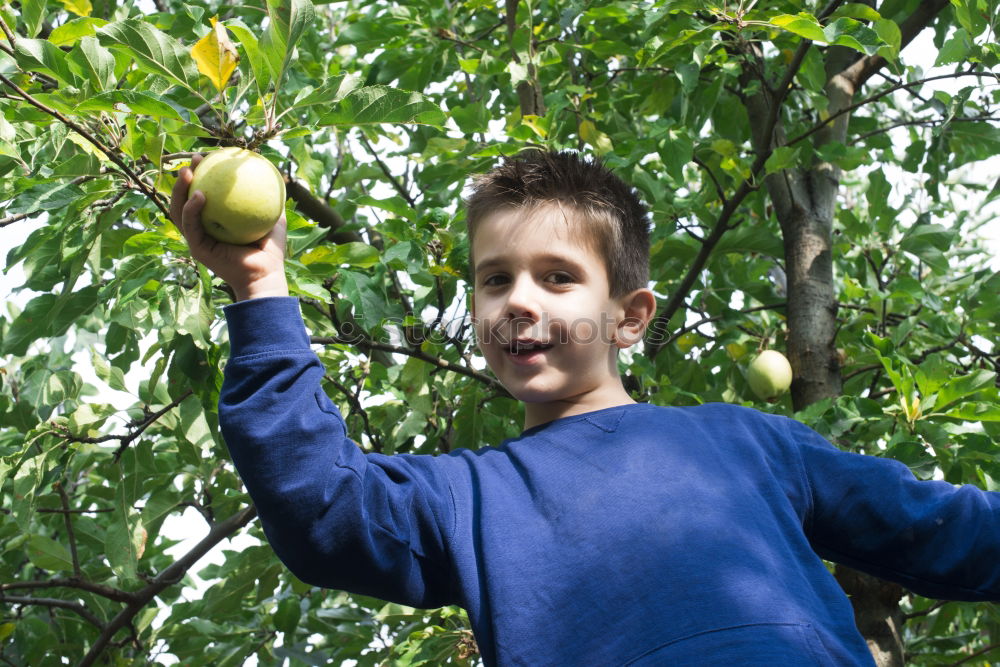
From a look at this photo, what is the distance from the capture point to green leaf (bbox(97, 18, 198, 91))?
1596 millimetres

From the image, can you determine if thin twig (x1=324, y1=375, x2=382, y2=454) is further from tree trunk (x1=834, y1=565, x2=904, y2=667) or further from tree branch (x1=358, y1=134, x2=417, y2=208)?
tree trunk (x1=834, y1=565, x2=904, y2=667)

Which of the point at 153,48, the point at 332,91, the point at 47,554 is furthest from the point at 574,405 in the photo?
the point at 47,554

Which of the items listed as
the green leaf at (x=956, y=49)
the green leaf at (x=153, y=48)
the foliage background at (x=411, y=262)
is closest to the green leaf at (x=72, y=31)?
the foliage background at (x=411, y=262)

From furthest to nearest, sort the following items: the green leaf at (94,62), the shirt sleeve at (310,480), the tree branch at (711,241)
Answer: the tree branch at (711,241) → the green leaf at (94,62) → the shirt sleeve at (310,480)

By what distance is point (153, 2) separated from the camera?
4082mm

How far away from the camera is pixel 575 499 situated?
52.7 inches

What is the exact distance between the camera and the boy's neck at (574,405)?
1.57 m

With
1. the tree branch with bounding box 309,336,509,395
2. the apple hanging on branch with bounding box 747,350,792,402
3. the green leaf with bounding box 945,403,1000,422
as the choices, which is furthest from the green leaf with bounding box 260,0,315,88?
the apple hanging on branch with bounding box 747,350,792,402

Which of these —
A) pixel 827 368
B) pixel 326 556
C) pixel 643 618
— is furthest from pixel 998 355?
pixel 326 556

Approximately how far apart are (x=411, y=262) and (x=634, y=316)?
78cm

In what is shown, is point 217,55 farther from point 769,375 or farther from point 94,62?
point 769,375

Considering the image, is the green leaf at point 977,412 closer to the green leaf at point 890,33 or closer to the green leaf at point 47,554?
the green leaf at point 890,33

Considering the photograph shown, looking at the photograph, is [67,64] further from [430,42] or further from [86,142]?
[430,42]

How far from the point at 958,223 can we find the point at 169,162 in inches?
114
